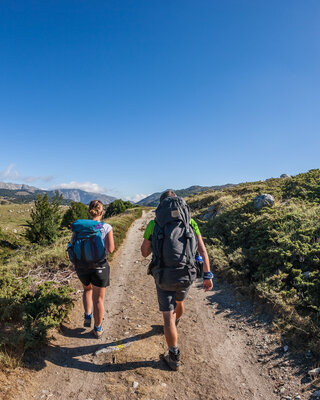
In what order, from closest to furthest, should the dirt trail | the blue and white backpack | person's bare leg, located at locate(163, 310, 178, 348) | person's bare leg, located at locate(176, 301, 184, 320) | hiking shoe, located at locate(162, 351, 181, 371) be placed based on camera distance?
the dirt trail
person's bare leg, located at locate(163, 310, 178, 348)
hiking shoe, located at locate(162, 351, 181, 371)
the blue and white backpack
person's bare leg, located at locate(176, 301, 184, 320)

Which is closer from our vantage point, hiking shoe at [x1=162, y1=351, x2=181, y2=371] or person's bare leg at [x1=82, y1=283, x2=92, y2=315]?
hiking shoe at [x1=162, y1=351, x2=181, y2=371]

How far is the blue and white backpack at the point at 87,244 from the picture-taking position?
423cm

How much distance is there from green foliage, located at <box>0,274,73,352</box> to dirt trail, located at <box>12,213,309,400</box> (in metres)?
0.37

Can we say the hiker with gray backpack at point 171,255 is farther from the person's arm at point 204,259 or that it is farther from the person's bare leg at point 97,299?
the person's bare leg at point 97,299

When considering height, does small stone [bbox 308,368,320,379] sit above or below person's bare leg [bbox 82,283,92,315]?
below

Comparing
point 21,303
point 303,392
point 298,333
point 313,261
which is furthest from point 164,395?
point 313,261

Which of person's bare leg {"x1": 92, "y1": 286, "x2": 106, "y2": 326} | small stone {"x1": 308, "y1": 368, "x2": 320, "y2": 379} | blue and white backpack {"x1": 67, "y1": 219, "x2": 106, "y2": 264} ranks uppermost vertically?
blue and white backpack {"x1": 67, "y1": 219, "x2": 106, "y2": 264}

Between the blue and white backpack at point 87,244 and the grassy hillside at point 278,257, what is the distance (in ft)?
14.2

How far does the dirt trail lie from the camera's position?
3.46m

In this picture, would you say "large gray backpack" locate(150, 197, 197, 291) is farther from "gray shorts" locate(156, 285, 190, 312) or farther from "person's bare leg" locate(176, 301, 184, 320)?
"person's bare leg" locate(176, 301, 184, 320)

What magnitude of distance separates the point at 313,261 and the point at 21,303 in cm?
784

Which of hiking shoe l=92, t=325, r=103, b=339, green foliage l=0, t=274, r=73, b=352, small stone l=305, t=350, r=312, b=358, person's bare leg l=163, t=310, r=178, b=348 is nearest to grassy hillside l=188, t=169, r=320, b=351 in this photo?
small stone l=305, t=350, r=312, b=358

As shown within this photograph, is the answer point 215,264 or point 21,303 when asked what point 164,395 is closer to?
point 21,303

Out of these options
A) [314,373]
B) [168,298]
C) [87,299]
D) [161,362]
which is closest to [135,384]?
[161,362]
